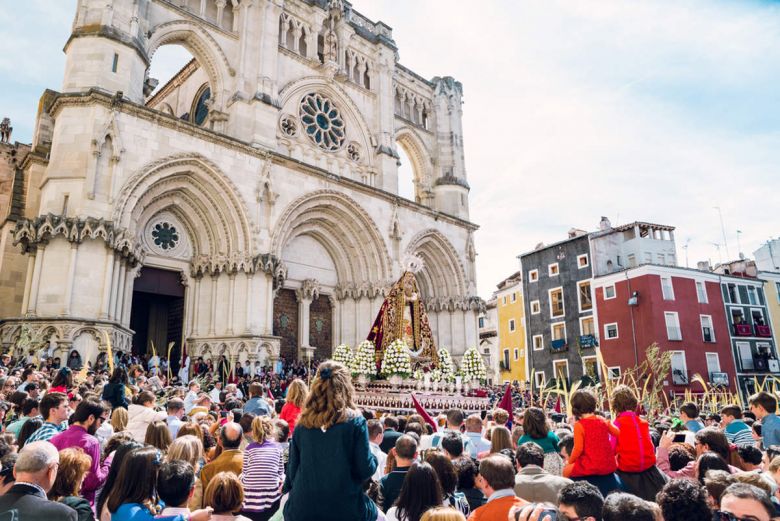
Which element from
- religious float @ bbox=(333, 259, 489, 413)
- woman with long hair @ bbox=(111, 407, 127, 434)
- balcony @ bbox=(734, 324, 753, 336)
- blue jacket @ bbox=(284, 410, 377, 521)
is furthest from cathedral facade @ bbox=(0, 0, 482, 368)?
balcony @ bbox=(734, 324, 753, 336)

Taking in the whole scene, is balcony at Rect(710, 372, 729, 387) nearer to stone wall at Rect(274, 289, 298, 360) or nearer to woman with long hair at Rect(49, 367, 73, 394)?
stone wall at Rect(274, 289, 298, 360)

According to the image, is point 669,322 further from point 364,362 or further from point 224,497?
point 224,497

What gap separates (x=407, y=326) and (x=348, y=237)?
29.2 ft

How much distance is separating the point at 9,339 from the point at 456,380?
13165 millimetres

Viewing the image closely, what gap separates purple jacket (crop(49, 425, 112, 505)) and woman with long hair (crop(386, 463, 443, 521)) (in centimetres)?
254

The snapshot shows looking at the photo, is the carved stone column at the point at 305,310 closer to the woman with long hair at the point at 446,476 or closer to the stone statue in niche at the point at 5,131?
the stone statue in niche at the point at 5,131

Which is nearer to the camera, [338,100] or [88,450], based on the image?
[88,450]

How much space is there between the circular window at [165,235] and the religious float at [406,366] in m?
7.89

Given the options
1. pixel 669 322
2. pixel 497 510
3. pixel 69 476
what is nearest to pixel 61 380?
pixel 69 476

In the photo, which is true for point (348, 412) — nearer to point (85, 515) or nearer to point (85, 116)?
point (85, 515)

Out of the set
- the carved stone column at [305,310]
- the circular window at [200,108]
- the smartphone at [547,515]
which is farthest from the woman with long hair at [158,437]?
the circular window at [200,108]

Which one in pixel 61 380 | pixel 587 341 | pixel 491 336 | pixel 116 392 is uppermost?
pixel 491 336

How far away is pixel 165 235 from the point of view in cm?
1923

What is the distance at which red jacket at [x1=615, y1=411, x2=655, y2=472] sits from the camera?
4.52 m
